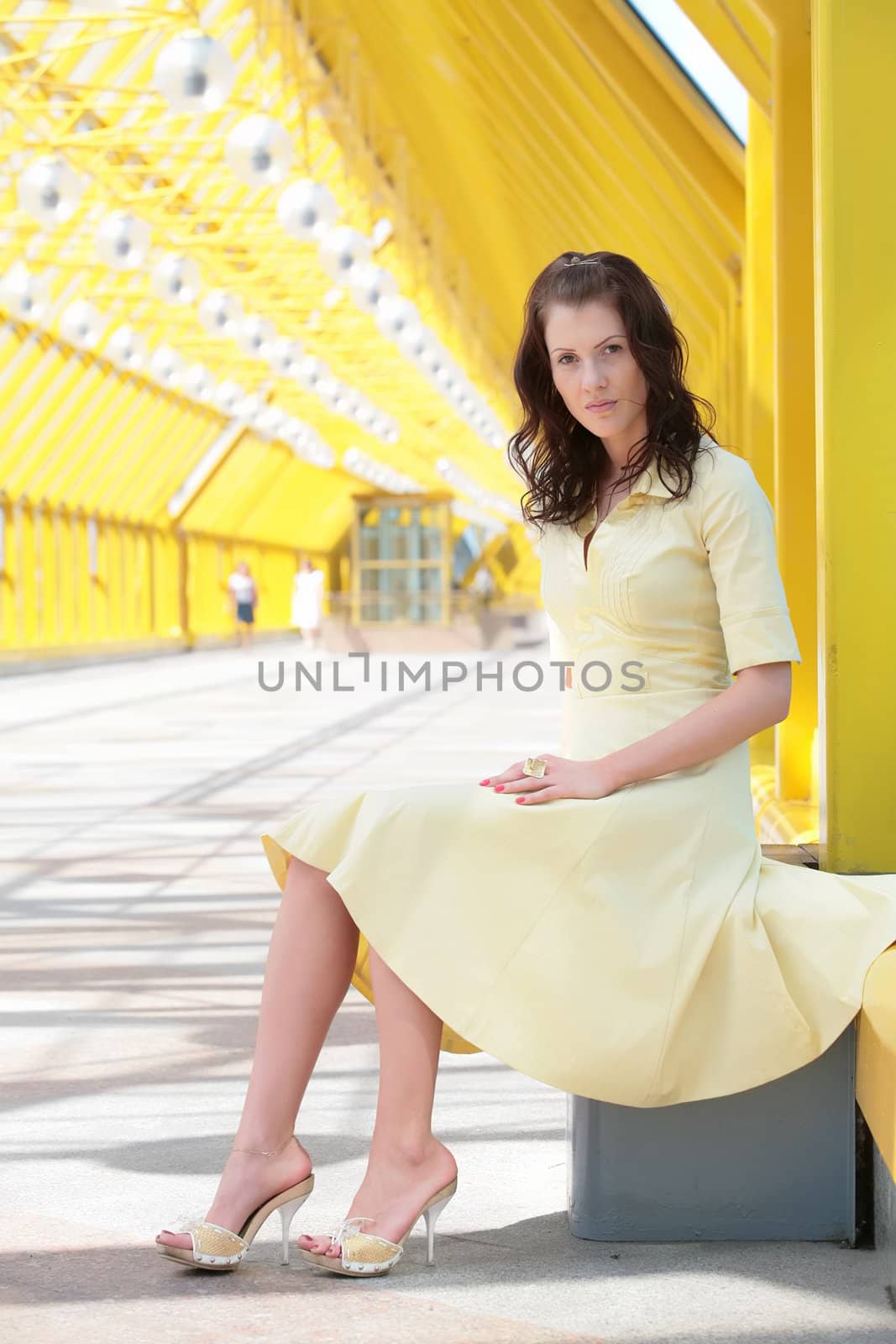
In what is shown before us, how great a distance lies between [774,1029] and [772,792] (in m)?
3.94

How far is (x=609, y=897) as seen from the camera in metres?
2.48

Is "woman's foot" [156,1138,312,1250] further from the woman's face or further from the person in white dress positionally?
the person in white dress

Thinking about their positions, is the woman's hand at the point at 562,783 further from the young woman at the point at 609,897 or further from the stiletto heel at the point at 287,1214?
the stiletto heel at the point at 287,1214

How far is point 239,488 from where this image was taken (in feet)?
131

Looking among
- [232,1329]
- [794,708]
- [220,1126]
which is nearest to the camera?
[232,1329]

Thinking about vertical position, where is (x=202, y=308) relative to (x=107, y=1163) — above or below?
above

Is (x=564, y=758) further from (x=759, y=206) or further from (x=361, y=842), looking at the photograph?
(x=759, y=206)

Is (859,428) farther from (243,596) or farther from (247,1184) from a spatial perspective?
(243,596)

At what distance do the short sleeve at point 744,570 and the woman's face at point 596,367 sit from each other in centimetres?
19

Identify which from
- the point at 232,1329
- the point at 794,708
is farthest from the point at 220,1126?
the point at 794,708

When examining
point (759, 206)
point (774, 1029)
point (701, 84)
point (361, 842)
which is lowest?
point (774, 1029)

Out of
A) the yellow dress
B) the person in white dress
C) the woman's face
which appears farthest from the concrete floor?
the person in white dress

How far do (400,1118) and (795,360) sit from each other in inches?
150

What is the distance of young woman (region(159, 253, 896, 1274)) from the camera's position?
8.05 feet
